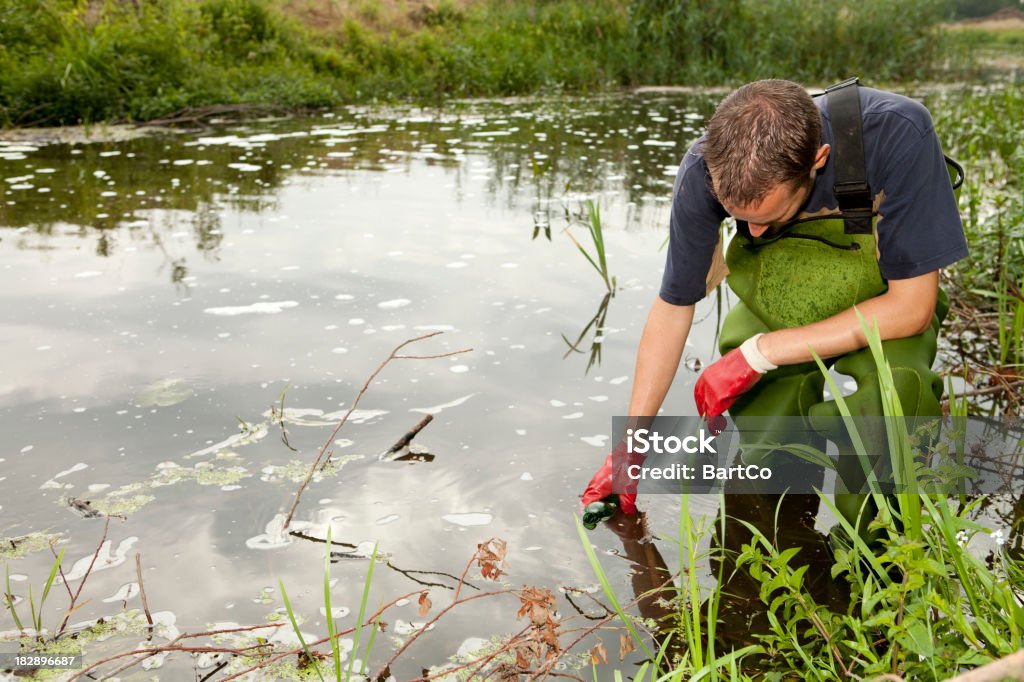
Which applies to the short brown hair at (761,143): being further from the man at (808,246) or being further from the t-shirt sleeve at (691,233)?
the t-shirt sleeve at (691,233)

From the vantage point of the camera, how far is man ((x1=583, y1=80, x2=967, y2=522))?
2264mm

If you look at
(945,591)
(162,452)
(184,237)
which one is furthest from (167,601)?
(184,237)

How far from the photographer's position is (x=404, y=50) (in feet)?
41.9

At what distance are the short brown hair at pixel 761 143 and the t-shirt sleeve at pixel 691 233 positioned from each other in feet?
0.83

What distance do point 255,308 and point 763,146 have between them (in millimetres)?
3002

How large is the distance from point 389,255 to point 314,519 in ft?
9.11

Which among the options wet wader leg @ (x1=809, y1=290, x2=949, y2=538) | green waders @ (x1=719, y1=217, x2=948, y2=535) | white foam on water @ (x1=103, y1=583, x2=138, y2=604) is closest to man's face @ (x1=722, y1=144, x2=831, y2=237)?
green waders @ (x1=719, y1=217, x2=948, y2=535)

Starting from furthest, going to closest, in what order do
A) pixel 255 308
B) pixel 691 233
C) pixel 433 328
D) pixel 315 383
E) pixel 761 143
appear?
pixel 255 308 → pixel 433 328 → pixel 315 383 → pixel 691 233 → pixel 761 143

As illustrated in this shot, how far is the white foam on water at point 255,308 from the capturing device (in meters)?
4.48

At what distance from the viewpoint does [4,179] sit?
23.0 feet

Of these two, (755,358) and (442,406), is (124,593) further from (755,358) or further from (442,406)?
(755,358)

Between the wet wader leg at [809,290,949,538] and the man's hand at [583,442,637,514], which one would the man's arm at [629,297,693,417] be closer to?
the man's hand at [583,442,637,514]

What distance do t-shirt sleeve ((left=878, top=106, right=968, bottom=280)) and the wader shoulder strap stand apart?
69 millimetres

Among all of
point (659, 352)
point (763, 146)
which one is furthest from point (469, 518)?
point (763, 146)
